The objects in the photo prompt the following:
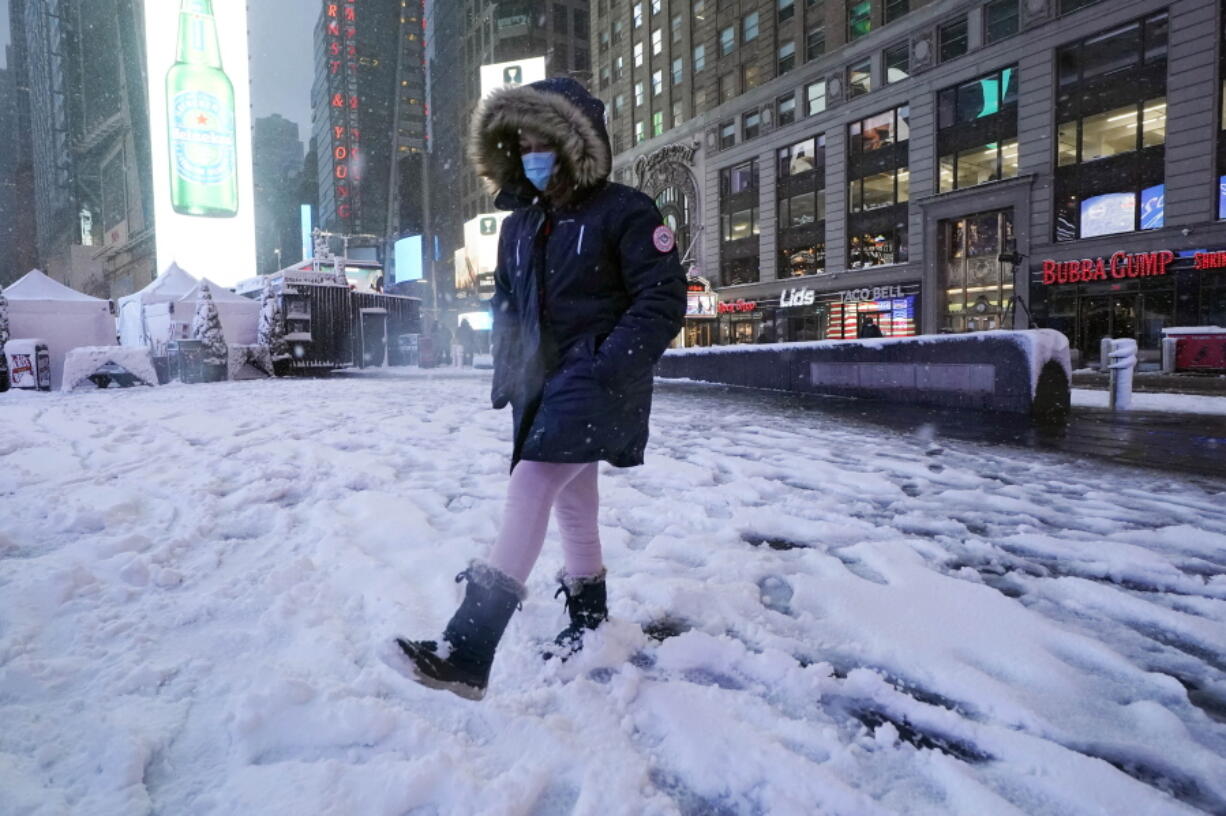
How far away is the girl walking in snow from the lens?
1.96 metres

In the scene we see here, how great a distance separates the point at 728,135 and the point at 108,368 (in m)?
34.9

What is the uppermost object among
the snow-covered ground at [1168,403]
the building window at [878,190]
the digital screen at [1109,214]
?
the building window at [878,190]

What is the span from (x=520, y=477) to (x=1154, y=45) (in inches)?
1223

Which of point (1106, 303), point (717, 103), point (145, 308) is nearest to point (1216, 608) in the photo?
point (145, 308)

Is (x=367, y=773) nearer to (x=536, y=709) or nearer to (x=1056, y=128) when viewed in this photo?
(x=536, y=709)

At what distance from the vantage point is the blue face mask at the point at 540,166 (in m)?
2.07

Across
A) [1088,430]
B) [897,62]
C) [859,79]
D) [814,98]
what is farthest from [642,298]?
[814,98]

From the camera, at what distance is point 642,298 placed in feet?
6.58

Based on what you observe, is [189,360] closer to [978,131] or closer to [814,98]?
[978,131]

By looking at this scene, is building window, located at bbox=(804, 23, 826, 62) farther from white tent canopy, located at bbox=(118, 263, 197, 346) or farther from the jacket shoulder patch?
the jacket shoulder patch

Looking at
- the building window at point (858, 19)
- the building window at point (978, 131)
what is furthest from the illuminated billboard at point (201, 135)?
the building window at point (978, 131)

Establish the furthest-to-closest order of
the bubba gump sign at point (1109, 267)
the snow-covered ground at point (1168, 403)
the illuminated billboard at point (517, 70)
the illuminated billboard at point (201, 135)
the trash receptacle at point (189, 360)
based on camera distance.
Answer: the illuminated billboard at point (517, 70) < the illuminated billboard at point (201, 135) < the bubba gump sign at point (1109, 267) < the trash receptacle at point (189, 360) < the snow-covered ground at point (1168, 403)

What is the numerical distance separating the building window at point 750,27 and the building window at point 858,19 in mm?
6715

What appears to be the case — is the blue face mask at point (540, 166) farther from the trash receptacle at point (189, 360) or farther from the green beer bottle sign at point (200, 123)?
the green beer bottle sign at point (200, 123)
